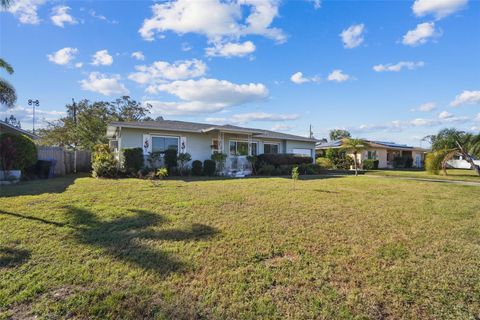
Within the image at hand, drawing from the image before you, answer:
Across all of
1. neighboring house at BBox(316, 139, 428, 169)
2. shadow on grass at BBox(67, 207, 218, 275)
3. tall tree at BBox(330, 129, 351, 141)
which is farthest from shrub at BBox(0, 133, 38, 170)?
tall tree at BBox(330, 129, 351, 141)

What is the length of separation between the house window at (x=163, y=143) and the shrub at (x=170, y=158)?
845 millimetres

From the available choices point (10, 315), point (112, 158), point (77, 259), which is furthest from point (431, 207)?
point (112, 158)

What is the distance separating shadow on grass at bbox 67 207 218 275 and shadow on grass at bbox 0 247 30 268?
0.77 meters

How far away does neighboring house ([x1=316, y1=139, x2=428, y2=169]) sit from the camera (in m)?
31.6

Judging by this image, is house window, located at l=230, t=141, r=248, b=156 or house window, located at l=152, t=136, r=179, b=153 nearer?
house window, located at l=152, t=136, r=179, b=153

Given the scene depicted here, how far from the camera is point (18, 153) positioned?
37.7 feet

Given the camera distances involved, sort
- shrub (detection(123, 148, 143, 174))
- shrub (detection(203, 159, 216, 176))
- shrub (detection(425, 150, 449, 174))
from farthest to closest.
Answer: shrub (detection(425, 150, 449, 174))
shrub (detection(203, 159, 216, 176))
shrub (detection(123, 148, 143, 174))

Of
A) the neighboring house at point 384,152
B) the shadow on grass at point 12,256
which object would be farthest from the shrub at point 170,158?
the neighboring house at point 384,152

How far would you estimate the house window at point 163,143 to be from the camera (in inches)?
631

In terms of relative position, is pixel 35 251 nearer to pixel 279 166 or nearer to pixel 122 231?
pixel 122 231

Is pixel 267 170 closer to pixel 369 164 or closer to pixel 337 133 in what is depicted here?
pixel 369 164

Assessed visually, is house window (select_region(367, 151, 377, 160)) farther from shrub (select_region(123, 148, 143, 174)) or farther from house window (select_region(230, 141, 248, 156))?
shrub (select_region(123, 148, 143, 174))

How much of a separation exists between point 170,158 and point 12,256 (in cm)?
1110

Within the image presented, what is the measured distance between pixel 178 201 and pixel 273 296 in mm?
4690
